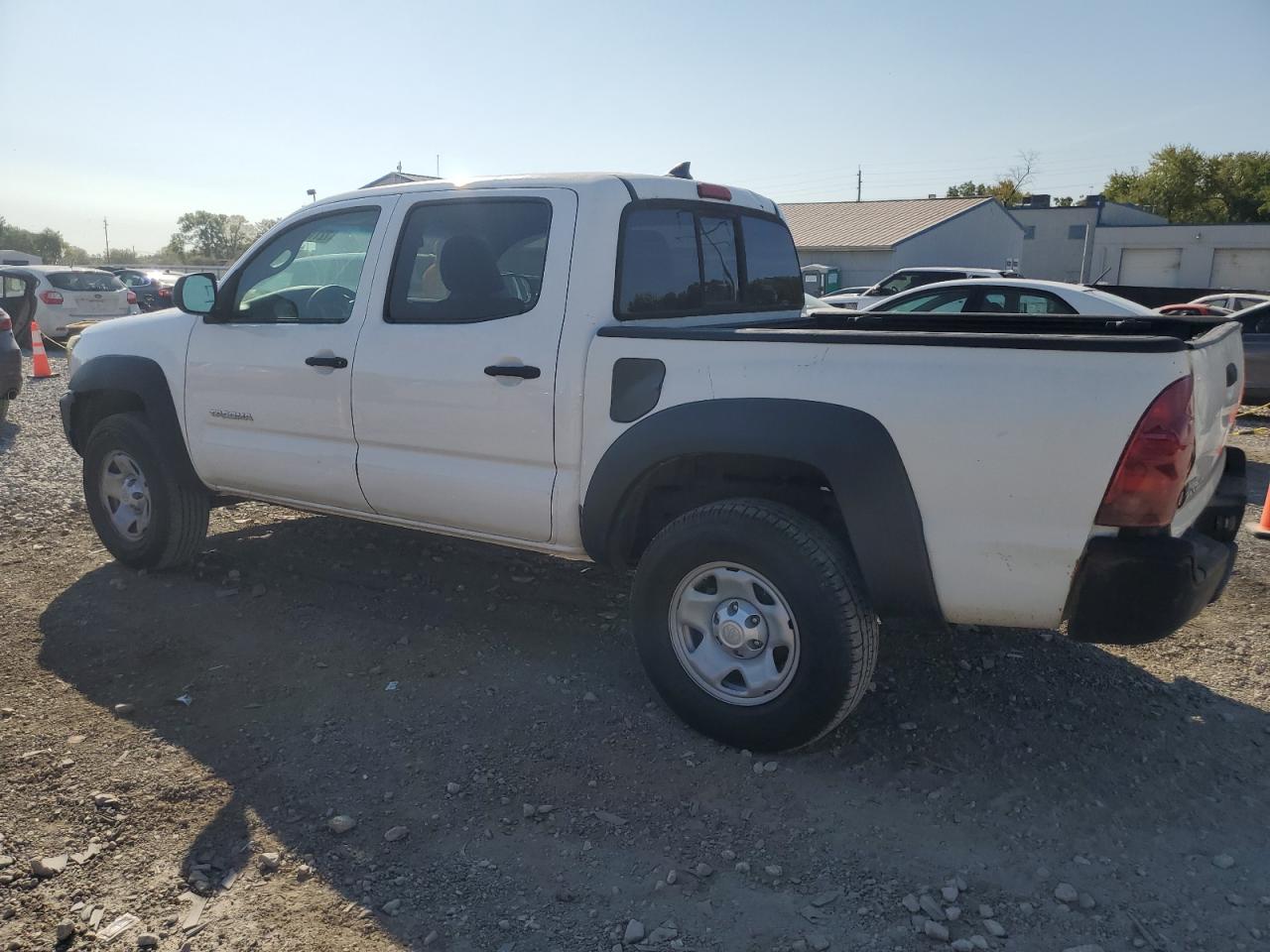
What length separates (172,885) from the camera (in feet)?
9.47

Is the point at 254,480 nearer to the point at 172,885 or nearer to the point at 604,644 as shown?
the point at 604,644

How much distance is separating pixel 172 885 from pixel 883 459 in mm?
2459

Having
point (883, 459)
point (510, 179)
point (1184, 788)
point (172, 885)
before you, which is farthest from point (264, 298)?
point (1184, 788)

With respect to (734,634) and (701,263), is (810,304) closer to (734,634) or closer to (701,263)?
(701,263)

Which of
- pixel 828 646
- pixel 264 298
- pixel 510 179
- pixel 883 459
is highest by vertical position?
pixel 510 179

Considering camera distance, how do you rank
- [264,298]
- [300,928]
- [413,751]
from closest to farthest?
[300,928], [413,751], [264,298]

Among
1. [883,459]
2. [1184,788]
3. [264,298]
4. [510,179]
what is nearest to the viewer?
[883,459]

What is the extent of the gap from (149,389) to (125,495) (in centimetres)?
67

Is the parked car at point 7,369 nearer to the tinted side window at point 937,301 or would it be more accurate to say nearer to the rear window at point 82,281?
the tinted side window at point 937,301

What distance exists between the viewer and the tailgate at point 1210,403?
118 inches

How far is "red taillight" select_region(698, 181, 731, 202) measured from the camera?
441cm

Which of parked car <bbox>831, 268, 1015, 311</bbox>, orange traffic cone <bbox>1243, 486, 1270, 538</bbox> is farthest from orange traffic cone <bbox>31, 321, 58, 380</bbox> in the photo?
orange traffic cone <bbox>1243, 486, 1270, 538</bbox>

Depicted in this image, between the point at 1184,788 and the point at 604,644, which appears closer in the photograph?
the point at 1184,788

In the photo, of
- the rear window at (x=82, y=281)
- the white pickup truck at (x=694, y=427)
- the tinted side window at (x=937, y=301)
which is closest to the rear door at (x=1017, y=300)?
the tinted side window at (x=937, y=301)
